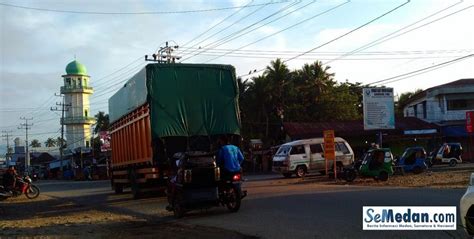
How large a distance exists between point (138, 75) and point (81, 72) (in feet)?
247

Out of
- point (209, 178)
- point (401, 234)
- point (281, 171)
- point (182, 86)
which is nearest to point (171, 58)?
point (281, 171)

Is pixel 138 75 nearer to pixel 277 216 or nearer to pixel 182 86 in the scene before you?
pixel 182 86

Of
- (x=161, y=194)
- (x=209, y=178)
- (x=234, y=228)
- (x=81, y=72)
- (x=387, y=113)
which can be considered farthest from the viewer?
(x=81, y=72)

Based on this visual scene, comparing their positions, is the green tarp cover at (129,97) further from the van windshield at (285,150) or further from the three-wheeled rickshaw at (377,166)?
the van windshield at (285,150)

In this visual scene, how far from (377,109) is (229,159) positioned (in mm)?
18963

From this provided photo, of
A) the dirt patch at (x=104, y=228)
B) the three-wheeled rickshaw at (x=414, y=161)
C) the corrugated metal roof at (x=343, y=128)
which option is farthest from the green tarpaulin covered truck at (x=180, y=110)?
the corrugated metal roof at (x=343, y=128)

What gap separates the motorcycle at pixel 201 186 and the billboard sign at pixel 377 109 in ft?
60.8

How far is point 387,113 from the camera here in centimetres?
3073

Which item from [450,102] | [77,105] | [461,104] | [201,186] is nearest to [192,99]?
[201,186]

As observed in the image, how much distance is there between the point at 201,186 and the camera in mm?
13250

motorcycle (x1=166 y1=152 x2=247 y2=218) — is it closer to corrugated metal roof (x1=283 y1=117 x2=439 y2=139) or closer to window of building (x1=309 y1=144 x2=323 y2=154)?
window of building (x1=309 y1=144 x2=323 y2=154)

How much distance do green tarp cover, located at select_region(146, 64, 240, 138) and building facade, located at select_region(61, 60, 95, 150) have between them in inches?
2813

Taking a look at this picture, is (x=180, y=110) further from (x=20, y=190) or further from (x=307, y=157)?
(x=307, y=157)

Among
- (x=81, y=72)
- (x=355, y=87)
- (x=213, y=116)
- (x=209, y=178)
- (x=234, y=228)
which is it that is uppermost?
(x=81, y=72)
